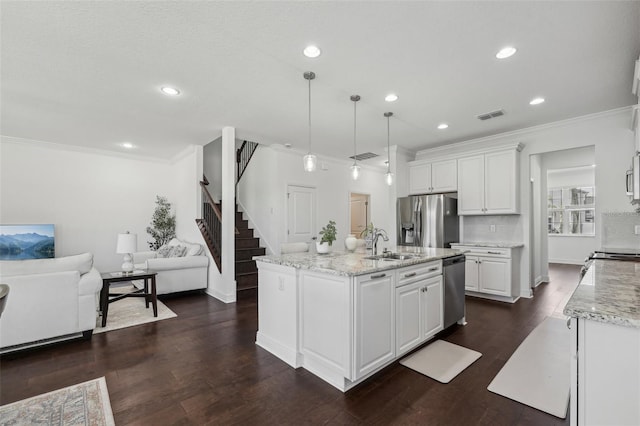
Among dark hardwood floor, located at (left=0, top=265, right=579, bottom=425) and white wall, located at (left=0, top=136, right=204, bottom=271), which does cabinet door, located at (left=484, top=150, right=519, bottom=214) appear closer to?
dark hardwood floor, located at (left=0, top=265, right=579, bottom=425)

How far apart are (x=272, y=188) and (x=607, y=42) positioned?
5232 mm

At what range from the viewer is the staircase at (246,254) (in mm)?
5383

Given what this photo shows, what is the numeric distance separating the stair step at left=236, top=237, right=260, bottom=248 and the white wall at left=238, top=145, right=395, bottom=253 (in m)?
0.18

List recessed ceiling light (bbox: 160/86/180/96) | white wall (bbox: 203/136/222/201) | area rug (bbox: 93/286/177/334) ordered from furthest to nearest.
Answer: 1. white wall (bbox: 203/136/222/201)
2. area rug (bbox: 93/286/177/334)
3. recessed ceiling light (bbox: 160/86/180/96)

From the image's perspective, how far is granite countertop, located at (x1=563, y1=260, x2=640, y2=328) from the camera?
1.12m

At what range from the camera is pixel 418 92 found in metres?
3.54

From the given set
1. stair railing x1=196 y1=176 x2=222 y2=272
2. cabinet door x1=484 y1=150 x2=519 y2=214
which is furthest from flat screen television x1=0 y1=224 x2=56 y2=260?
cabinet door x1=484 y1=150 x2=519 y2=214

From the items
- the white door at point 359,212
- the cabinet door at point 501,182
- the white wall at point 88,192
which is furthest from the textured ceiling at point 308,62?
the white door at point 359,212

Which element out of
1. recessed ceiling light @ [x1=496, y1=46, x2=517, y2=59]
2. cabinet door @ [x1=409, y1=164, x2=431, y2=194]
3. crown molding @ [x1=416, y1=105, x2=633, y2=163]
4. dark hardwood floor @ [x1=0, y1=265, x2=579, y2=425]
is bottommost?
dark hardwood floor @ [x1=0, y1=265, x2=579, y2=425]

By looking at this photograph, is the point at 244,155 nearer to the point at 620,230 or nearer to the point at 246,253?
the point at 246,253

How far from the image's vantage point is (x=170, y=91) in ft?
11.5

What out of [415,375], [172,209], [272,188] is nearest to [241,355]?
[415,375]

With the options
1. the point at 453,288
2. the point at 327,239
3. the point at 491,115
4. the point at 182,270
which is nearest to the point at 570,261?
the point at 491,115

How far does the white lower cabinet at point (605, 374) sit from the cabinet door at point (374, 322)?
4.12 ft
